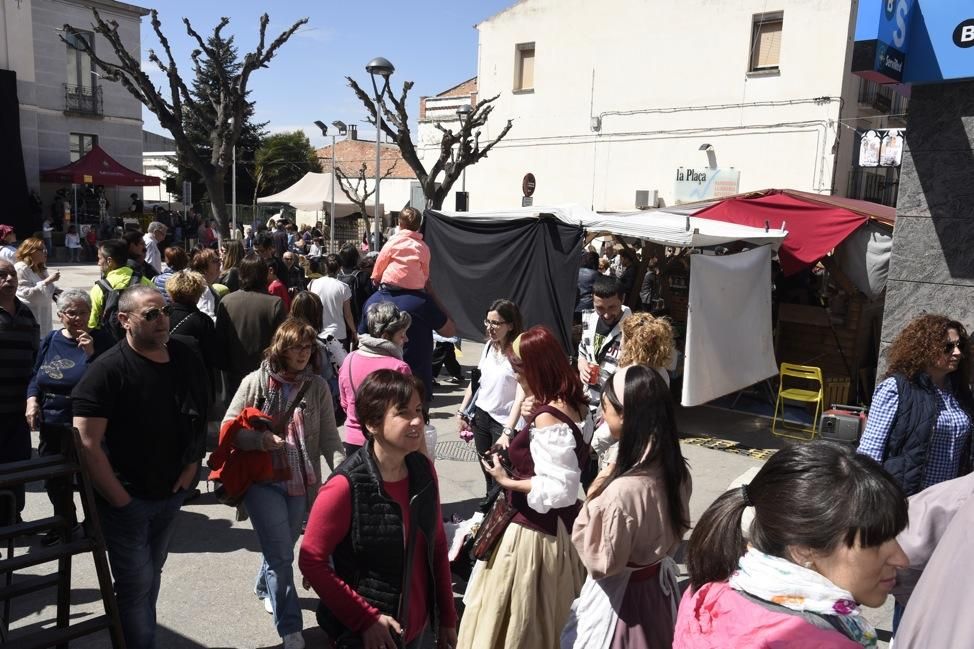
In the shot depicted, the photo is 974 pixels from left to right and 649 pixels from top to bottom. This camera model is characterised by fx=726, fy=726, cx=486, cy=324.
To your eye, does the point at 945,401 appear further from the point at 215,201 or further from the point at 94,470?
the point at 215,201

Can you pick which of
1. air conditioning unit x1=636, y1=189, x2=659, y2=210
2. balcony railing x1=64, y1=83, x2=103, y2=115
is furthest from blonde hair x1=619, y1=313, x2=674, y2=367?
balcony railing x1=64, y1=83, x2=103, y2=115

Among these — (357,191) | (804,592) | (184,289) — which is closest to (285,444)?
(184,289)

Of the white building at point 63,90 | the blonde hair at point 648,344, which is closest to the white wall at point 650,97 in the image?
the blonde hair at point 648,344

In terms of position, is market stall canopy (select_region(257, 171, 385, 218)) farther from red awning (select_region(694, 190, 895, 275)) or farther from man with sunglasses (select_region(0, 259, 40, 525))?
man with sunglasses (select_region(0, 259, 40, 525))

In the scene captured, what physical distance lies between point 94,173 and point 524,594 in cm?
2967

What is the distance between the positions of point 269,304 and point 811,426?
642 centimetres

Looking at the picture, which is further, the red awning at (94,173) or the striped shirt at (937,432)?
the red awning at (94,173)

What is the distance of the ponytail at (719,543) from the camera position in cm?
172

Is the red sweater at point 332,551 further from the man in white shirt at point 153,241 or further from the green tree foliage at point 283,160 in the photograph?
the green tree foliage at point 283,160

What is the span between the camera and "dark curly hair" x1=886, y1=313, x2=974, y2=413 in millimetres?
3745

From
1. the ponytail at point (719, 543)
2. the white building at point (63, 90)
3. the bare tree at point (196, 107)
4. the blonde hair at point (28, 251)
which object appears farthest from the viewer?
the white building at point (63, 90)

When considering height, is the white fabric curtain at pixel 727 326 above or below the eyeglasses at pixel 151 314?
below

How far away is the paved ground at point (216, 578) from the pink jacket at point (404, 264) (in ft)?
5.80

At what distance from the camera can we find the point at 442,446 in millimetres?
7367
